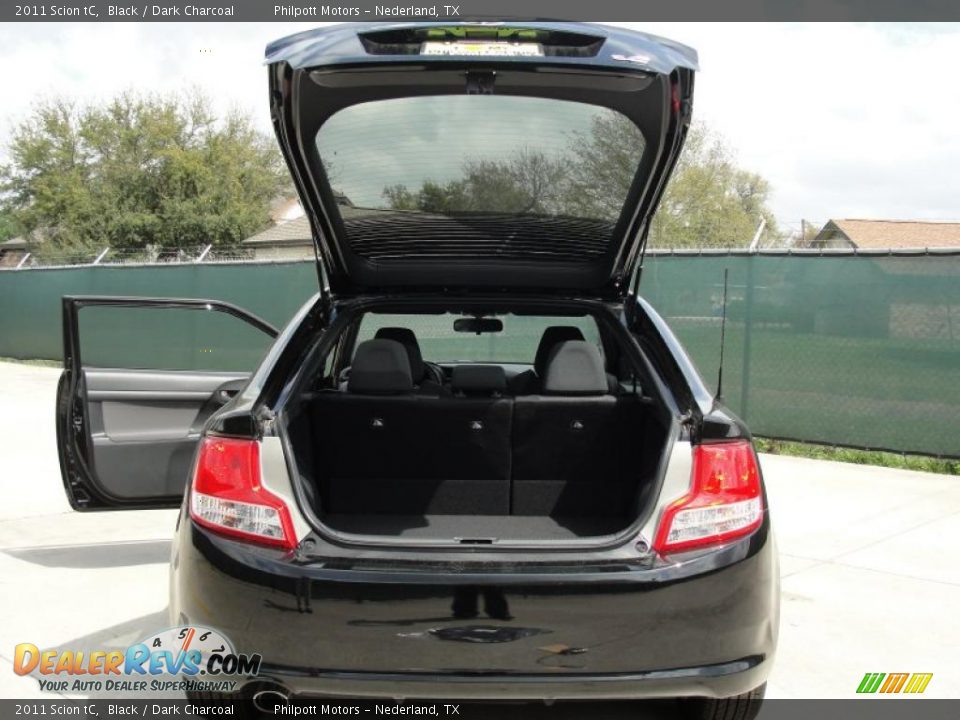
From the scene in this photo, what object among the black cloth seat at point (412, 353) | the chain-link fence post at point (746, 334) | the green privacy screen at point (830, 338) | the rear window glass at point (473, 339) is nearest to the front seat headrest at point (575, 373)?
the black cloth seat at point (412, 353)

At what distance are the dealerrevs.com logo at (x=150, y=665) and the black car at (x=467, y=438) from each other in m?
0.08

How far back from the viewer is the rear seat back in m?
3.62

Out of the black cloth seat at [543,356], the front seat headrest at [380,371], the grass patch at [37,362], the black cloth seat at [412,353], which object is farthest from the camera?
the grass patch at [37,362]

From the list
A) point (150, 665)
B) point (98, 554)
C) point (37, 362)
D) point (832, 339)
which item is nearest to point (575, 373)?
point (150, 665)

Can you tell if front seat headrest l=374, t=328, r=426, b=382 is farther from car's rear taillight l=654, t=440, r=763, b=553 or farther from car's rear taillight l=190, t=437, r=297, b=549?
car's rear taillight l=654, t=440, r=763, b=553

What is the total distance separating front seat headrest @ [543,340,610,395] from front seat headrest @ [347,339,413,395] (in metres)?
0.56

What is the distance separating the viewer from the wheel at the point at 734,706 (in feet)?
9.44

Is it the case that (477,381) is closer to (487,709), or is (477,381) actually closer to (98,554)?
(487,709)

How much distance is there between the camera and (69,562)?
5117 mm

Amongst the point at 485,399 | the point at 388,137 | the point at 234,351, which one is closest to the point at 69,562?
the point at 485,399

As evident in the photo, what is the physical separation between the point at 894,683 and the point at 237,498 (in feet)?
8.41

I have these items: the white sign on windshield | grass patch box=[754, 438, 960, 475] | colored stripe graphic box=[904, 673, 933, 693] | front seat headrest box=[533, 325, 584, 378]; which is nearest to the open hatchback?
the white sign on windshield

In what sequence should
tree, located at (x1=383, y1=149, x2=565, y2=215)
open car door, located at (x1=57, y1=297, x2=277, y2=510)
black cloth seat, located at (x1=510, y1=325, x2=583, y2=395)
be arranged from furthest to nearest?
1. black cloth seat, located at (x1=510, y1=325, x2=583, y2=395)
2. open car door, located at (x1=57, y1=297, x2=277, y2=510)
3. tree, located at (x1=383, y1=149, x2=565, y2=215)

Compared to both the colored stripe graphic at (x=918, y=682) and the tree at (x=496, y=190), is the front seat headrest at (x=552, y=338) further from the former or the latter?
the colored stripe graphic at (x=918, y=682)
